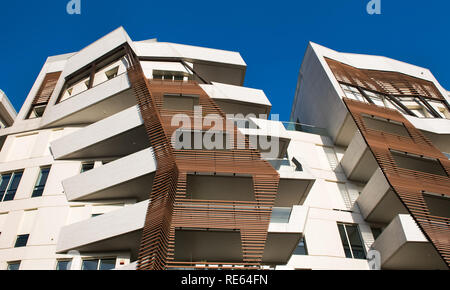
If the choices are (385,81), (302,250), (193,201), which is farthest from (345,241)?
(385,81)

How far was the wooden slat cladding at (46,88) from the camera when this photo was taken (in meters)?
23.3

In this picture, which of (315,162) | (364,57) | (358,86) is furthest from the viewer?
(364,57)


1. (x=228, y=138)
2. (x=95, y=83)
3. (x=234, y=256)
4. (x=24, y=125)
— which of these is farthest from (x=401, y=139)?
(x=24, y=125)

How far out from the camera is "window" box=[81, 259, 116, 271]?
14.5 m

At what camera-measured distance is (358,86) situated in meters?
24.6

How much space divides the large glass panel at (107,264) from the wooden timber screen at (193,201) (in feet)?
8.72

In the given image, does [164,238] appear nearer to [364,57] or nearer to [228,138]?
[228,138]

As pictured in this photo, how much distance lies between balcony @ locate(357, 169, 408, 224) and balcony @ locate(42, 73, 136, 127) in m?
12.9

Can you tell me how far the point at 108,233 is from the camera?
14031 mm

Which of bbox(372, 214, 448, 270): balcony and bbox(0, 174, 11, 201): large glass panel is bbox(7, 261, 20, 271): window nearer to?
bbox(0, 174, 11, 201): large glass panel

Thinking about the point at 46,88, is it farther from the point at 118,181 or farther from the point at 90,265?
the point at 90,265

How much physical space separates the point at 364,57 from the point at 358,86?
6.22m

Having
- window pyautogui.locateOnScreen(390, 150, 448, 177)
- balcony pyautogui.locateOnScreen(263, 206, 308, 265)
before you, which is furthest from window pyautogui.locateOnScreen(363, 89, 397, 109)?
balcony pyautogui.locateOnScreen(263, 206, 308, 265)

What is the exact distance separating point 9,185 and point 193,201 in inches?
422
